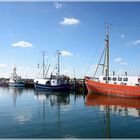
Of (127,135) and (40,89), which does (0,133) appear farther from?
(40,89)

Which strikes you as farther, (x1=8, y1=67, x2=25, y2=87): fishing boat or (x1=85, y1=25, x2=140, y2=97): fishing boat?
(x1=8, y1=67, x2=25, y2=87): fishing boat

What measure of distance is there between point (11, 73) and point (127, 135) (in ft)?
327

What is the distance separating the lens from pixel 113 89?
4988cm

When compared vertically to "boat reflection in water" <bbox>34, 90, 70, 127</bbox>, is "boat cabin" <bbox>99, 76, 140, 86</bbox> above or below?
above

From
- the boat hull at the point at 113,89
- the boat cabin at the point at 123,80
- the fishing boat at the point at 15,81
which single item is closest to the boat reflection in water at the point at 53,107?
the boat hull at the point at 113,89

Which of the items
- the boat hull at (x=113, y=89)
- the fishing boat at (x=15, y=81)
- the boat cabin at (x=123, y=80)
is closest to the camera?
the boat hull at (x=113, y=89)

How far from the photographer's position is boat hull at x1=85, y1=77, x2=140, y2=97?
153 ft

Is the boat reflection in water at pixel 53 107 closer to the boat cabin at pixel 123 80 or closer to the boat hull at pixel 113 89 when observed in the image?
the boat hull at pixel 113 89

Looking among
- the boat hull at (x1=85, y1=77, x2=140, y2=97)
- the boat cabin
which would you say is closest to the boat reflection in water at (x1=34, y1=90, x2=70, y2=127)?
the boat hull at (x1=85, y1=77, x2=140, y2=97)

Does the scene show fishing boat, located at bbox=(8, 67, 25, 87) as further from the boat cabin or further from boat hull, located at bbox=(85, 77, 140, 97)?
the boat cabin

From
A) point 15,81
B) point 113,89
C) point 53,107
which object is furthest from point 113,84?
point 15,81

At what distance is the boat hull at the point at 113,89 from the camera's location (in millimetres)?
46612

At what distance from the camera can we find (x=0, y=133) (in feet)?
66.7

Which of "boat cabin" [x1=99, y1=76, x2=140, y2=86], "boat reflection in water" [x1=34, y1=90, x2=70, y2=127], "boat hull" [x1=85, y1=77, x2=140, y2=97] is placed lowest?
"boat reflection in water" [x1=34, y1=90, x2=70, y2=127]
